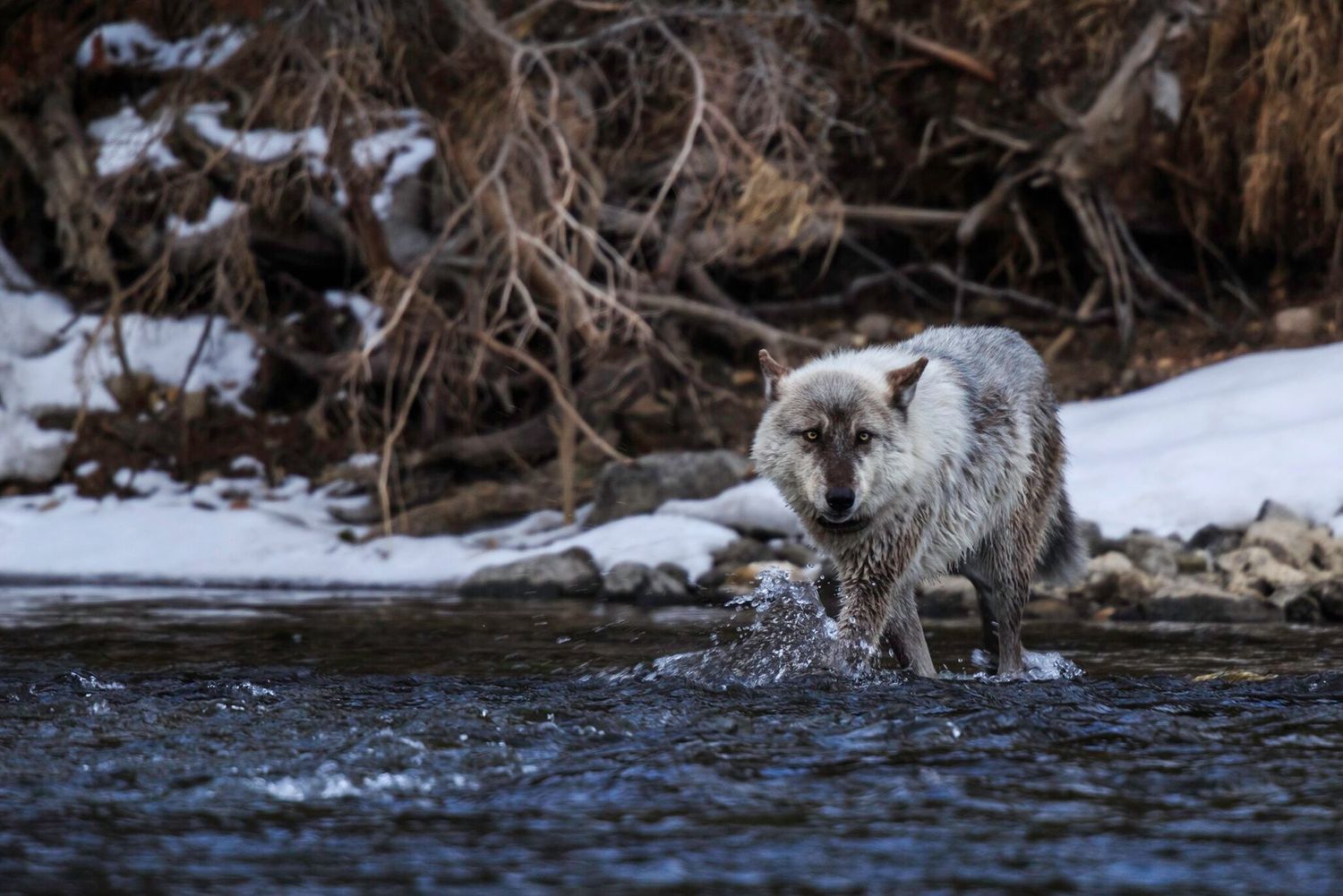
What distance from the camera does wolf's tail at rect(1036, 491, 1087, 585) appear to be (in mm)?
7066

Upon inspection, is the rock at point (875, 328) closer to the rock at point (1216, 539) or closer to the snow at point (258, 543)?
the snow at point (258, 543)

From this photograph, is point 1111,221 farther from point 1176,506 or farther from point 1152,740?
point 1152,740

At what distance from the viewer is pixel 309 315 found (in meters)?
13.4

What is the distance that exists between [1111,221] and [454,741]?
9980mm

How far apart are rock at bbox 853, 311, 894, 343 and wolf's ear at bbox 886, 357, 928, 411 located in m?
7.71

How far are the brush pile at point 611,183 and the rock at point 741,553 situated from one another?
127cm

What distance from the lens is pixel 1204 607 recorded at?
7949 mm

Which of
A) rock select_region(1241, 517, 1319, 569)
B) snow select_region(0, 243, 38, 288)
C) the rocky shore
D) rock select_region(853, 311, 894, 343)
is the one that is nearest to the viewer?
the rocky shore

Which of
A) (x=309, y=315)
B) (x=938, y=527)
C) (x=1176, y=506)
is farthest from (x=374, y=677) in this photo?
(x=309, y=315)

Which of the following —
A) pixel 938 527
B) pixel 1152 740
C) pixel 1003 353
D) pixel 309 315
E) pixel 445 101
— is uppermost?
pixel 445 101

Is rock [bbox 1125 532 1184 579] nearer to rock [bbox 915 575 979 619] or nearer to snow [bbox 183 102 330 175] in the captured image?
rock [bbox 915 575 979 619]

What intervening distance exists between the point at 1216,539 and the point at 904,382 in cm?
388

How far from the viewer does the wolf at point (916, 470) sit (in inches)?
224

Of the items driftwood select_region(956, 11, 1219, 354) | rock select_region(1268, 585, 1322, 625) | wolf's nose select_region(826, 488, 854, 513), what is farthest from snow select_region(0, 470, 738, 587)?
driftwood select_region(956, 11, 1219, 354)
